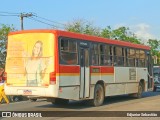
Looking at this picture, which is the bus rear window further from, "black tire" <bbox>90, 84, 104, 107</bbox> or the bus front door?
"black tire" <bbox>90, 84, 104, 107</bbox>

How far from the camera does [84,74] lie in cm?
1755

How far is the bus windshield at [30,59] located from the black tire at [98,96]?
318 centimetres

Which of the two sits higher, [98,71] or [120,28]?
[120,28]

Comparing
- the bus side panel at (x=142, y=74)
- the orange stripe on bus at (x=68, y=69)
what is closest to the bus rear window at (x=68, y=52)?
the orange stripe on bus at (x=68, y=69)

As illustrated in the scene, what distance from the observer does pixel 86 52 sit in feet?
58.9

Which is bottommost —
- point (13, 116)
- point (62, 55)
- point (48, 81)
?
point (13, 116)

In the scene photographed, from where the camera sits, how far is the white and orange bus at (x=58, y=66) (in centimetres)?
1603

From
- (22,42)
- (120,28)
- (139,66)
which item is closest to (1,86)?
(22,42)

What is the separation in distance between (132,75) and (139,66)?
1.25 m

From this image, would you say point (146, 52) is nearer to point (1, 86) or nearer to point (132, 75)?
point (132, 75)

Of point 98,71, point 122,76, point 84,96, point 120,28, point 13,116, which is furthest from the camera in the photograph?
point 120,28

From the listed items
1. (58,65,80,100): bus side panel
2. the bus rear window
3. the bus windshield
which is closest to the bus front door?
(58,65,80,100): bus side panel

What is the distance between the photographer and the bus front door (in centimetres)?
1738

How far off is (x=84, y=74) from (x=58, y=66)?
1923 millimetres
